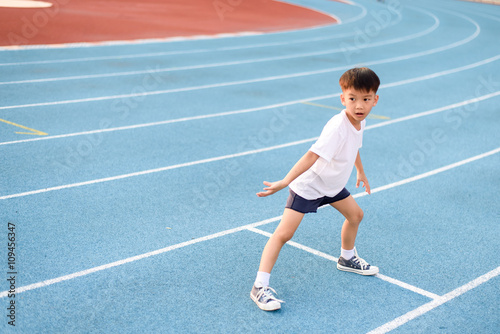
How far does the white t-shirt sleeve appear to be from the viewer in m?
3.93

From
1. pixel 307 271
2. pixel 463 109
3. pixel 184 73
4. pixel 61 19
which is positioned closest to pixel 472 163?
pixel 463 109

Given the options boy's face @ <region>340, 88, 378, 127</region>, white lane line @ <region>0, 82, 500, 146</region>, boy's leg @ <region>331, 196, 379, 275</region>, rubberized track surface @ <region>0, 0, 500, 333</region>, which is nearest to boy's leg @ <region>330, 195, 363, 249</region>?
boy's leg @ <region>331, 196, 379, 275</region>

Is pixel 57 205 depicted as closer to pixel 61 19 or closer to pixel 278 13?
pixel 61 19

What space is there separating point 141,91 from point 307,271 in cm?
768

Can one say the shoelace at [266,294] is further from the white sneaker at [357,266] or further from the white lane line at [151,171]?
the white lane line at [151,171]

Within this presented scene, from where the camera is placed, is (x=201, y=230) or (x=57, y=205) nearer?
(x=201, y=230)

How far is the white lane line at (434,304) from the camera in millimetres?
3996

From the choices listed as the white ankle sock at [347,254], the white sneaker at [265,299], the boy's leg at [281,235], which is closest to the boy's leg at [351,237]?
the white ankle sock at [347,254]

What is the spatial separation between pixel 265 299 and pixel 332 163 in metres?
1.15

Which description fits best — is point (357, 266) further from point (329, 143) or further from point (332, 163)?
point (329, 143)

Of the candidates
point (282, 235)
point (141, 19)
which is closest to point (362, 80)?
point (282, 235)

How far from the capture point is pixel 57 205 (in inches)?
234

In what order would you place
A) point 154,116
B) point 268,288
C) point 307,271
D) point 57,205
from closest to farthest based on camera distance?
point 268,288
point 307,271
point 57,205
point 154,116

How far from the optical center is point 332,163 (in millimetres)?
4117
